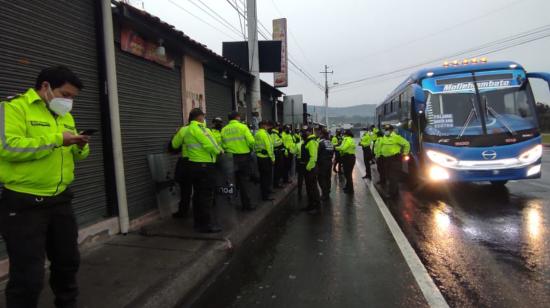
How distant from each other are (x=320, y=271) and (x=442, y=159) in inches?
207

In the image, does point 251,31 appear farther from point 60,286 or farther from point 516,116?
point 60,286

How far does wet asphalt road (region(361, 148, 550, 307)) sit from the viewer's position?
3.65 m

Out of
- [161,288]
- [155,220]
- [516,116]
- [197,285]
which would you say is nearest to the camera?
[161,288]

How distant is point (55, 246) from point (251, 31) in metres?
9.17

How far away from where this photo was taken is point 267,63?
42.7 feet

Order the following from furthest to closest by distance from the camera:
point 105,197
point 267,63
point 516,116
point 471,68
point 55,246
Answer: point 267,63 < point 471,68 < point 516,116 < point 105,197 < point 55,246

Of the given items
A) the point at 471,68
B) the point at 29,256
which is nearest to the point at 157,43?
the point at 29,256

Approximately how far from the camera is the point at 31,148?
7.74ft

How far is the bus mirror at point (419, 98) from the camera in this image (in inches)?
334

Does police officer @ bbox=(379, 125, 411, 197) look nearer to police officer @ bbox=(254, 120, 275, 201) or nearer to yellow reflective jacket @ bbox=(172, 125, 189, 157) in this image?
police officer @ bbox=(254, 120, 275, 201)

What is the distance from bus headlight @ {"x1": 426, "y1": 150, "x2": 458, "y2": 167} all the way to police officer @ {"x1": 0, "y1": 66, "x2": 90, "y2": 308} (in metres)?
7.59

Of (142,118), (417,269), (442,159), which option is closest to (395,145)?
(442,159)

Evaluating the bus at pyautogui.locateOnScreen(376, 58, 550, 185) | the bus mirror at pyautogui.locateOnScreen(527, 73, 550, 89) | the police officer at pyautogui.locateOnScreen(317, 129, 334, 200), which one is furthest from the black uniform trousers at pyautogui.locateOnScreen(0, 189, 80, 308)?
the bus mirror at pyautogui.locateOnScreen(527, 73, 550, 89)

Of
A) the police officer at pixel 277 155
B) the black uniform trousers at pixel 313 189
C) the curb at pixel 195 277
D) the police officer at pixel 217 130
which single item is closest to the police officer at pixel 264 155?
the black uniform trousers at pixel 313 189
